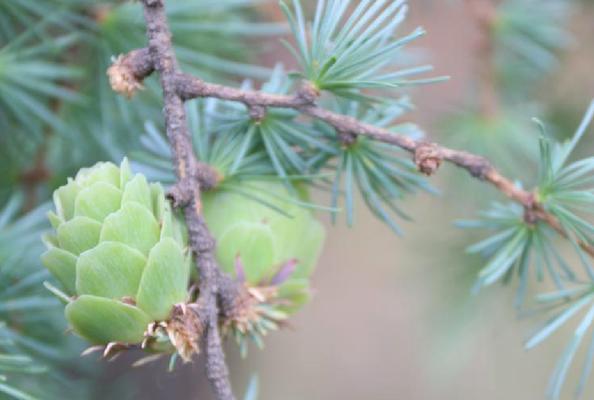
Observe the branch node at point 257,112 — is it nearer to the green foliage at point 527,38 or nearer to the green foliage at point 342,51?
the green foliage at point 342,51

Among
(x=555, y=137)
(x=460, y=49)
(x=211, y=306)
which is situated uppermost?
(x=460, y=49)

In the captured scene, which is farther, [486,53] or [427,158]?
[486,53]

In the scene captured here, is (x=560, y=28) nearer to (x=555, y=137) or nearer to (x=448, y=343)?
(x=555, y=137)

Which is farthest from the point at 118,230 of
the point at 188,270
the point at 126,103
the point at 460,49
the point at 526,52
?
the point at 460,49

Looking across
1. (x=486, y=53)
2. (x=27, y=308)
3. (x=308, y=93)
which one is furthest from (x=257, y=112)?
(x=486, y=53)

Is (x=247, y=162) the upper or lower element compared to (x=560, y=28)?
lower

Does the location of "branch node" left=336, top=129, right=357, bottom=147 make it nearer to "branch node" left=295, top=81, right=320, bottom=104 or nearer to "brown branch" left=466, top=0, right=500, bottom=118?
"branch node" left=295, top=81, right=320, bottom=104

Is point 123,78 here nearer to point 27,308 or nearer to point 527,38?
point 27,308
